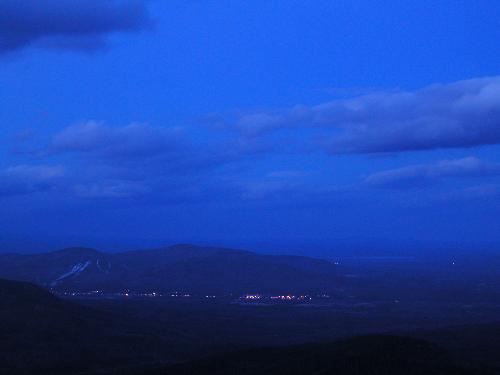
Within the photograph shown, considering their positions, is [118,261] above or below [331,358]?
above

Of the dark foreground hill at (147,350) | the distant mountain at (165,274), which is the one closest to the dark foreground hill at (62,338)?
the dark foreground hill at (147,350)

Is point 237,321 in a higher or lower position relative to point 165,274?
lower

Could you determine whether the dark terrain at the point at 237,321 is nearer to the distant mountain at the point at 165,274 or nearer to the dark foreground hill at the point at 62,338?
the dark foreground hill at the point at 62,338

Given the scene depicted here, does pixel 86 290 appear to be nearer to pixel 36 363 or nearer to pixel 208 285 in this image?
pixel 208 285

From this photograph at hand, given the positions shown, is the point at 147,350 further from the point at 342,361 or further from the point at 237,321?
the point at 237,321

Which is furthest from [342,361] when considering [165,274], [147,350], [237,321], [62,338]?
[165,274]

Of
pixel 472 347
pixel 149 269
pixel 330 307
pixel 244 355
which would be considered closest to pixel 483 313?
pixel 330 307
